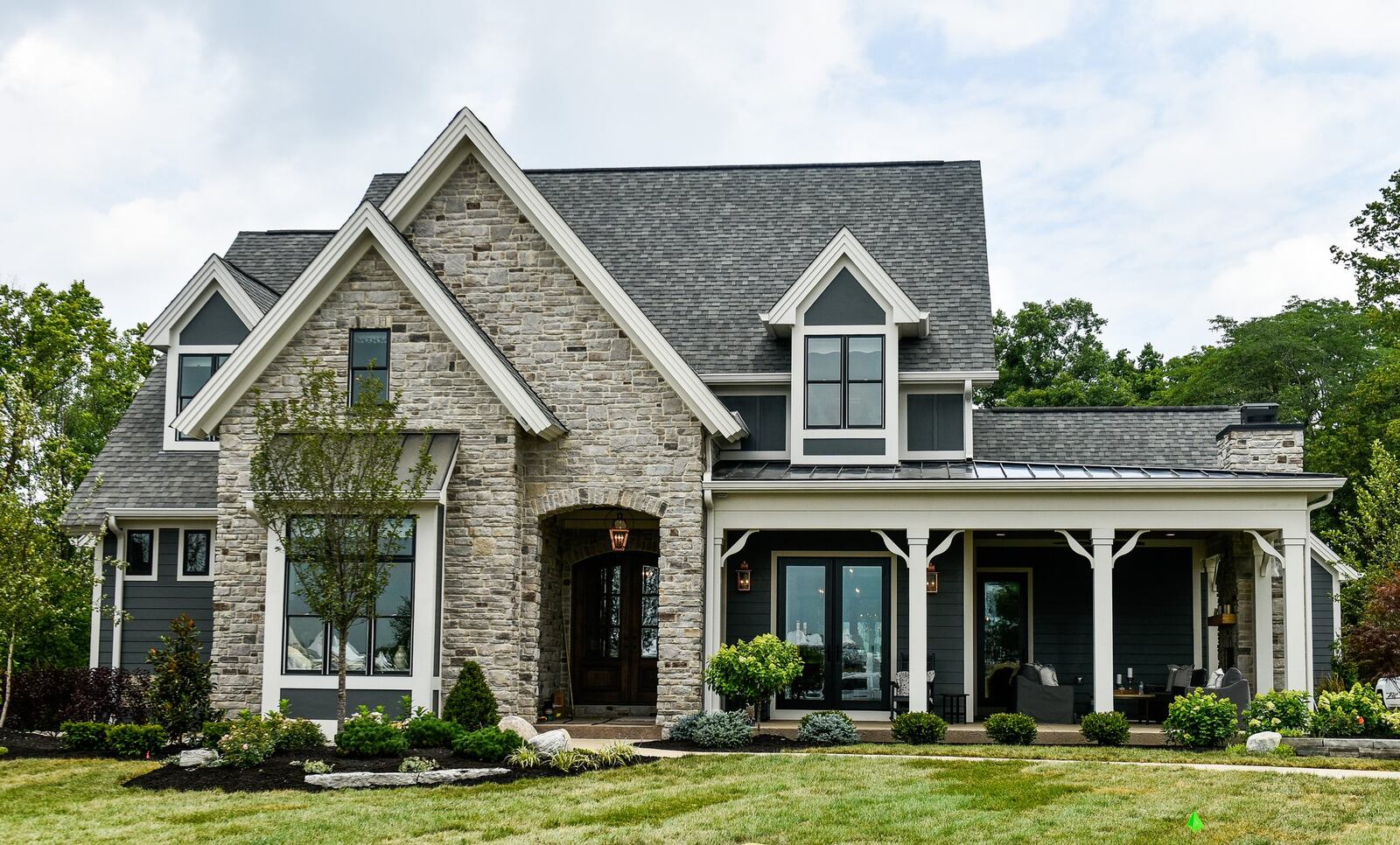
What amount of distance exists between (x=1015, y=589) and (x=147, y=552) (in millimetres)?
13104

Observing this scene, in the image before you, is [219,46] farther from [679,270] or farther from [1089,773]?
[1089,773]

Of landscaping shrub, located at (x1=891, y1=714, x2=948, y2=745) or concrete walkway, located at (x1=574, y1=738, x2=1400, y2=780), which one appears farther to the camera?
landscaping shrub, located at (x1=891, y1=714, x2=948, y2=745)

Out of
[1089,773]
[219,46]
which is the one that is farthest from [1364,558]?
[219,46]

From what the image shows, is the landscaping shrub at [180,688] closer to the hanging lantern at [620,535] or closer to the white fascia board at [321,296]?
the white fascia board at [321,296]

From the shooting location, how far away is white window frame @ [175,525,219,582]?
19578 millimetres

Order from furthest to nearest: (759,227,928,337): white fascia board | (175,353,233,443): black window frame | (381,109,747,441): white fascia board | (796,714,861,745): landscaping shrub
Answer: (175,353,233,443): black window frame < (759,227,928,337): white fascia board < (381,109,747,441): white fascia board < (796,714,861,745): landscaping shrub

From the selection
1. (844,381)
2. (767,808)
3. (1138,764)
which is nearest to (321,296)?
(844,381)

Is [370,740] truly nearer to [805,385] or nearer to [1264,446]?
[805,385]

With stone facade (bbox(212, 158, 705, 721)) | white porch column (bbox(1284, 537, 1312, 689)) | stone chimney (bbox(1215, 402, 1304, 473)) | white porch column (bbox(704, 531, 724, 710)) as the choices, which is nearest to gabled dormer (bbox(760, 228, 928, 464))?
white porch column (bbox(704, 531, 724, 710))

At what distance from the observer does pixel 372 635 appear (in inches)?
640

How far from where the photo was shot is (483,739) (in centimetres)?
1412

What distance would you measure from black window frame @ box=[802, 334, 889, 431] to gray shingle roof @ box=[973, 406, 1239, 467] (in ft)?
9.57

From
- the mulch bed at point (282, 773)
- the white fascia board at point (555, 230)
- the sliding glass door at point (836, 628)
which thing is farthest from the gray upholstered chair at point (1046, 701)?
the mulch bed at point (282, 773)

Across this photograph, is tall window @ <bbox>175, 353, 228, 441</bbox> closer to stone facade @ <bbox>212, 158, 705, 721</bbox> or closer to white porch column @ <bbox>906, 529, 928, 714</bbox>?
stone facade @ <bbox>212, 158, 705, 721</bbox>
